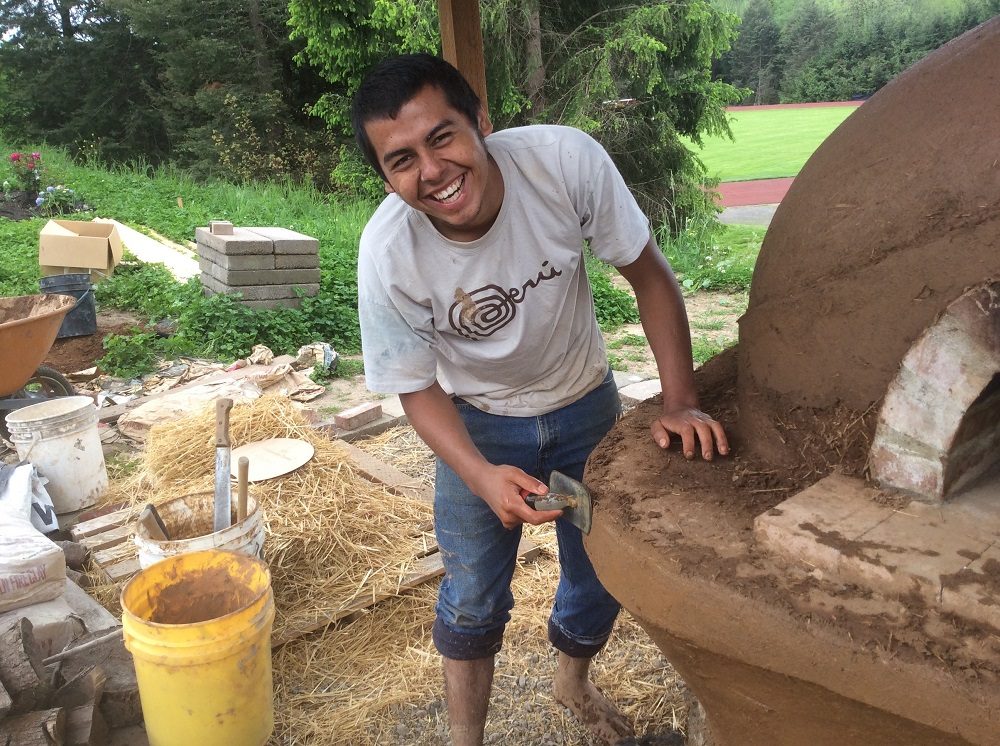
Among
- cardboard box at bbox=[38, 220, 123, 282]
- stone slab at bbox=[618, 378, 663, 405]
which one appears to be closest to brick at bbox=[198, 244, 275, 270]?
cardboard box at bbox=[38, 220, 123, 282]

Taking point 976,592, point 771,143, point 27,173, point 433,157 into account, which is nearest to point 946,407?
point 976,592

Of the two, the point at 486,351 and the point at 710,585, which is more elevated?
the point at 486,351

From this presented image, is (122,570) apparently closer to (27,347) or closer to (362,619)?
(362,619)

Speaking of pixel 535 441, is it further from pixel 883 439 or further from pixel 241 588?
pixel 241 588

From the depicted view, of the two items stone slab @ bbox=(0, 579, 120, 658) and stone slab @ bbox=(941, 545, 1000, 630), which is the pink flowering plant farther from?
stone slab @ bbox=(941, 545, 1000, 630)

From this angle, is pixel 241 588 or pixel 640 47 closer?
pixel 241 588

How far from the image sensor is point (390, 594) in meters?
3.21

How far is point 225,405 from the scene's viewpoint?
8.75 ft

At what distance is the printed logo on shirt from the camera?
5.97 ft

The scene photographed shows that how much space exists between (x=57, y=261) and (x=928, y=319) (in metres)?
8.38

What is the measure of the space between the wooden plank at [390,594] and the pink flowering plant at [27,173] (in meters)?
12.7

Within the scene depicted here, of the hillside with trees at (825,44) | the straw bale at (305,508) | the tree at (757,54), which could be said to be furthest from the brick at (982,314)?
the tree at (757,54)

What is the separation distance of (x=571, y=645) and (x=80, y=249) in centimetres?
734

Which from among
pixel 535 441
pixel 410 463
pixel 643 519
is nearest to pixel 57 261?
pixel 410 463
